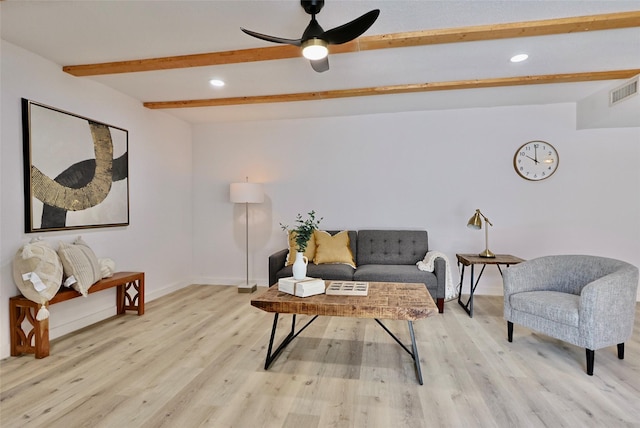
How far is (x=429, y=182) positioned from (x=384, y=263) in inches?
50.8

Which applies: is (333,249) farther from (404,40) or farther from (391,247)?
(404,40)

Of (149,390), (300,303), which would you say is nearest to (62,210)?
(149,390)

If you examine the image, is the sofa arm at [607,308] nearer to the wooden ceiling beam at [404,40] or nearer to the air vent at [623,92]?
the wooden ceiling beam at [404,40]

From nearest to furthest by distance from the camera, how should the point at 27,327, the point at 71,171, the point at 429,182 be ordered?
the point at 27,327 < the point at 71,171 < the point at 429,182

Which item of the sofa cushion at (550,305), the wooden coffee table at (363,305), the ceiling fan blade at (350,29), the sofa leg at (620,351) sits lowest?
the sofa leg at (620,351)

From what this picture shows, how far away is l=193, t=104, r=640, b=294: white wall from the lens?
13.4 ft

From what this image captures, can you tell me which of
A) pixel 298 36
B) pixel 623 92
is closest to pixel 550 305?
pixel 623 92

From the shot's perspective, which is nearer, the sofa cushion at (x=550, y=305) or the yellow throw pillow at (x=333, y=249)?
the sofa cushion at (x=550, y=305)

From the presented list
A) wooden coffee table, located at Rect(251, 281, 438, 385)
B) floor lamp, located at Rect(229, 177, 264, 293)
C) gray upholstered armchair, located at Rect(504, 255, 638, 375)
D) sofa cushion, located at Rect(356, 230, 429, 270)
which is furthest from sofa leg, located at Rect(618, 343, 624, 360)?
floor lamp, located at Rect(229, 177, 264, 293)

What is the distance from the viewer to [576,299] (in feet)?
8.52

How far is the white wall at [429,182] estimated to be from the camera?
13.4 feet

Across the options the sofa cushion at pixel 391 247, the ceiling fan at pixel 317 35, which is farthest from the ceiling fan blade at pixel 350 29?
the sofa cushion at pixel 391 247

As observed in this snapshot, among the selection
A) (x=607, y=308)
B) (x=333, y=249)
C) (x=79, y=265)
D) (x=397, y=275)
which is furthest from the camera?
(x=333, y=249)

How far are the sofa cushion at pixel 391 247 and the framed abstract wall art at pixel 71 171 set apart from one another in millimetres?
2902
